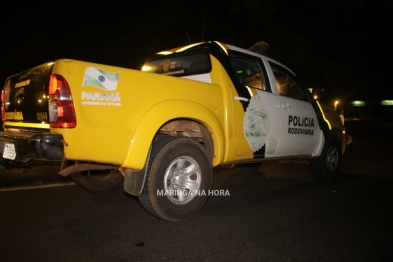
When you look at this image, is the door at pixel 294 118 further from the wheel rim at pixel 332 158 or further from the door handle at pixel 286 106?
the wheel rim at pixel 332 158

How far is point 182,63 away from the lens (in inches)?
187

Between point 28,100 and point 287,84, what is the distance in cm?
366

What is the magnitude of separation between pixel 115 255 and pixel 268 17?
13510mm

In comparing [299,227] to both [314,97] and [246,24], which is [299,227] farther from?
[246,24]

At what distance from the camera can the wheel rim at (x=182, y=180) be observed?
359cm

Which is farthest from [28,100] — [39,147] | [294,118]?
[294,118]

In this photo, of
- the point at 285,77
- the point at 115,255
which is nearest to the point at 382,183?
the point at 285,77

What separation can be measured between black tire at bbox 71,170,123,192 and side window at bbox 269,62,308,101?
2.76m

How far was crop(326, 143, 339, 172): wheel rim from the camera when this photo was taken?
231 inches

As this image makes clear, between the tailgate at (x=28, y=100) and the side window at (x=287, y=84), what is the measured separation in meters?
3.12

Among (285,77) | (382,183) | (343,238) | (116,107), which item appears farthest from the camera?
(382,183)

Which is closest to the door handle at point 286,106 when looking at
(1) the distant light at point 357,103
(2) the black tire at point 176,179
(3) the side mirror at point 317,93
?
(3) the side mirror at point 317,93

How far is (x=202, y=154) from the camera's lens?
3723mm

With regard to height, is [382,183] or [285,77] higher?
[285,77]
